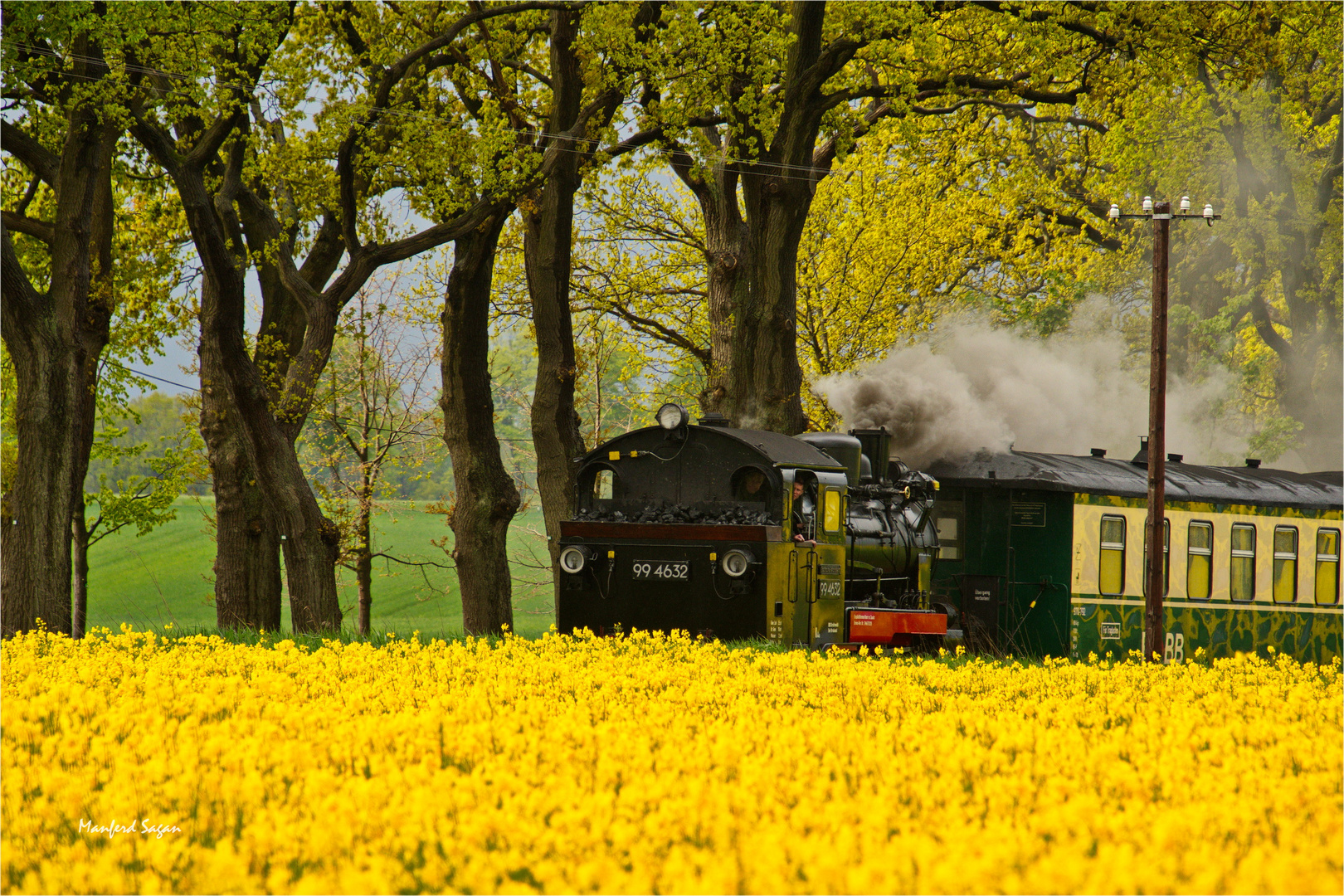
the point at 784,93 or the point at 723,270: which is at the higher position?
the point at 784,93

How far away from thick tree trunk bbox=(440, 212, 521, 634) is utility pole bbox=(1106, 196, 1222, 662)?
9671mm

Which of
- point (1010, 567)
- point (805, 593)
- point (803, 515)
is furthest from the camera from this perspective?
point (1010, 567)

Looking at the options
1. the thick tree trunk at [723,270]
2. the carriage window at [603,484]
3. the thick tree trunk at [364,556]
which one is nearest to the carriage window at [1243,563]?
the thick tree trunk at [723,270]

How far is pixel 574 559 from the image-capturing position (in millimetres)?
13531

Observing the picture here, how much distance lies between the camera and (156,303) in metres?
25.7

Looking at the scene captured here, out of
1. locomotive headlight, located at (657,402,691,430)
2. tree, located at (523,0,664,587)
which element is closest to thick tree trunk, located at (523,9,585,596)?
tree, located at (523,0,664,587)

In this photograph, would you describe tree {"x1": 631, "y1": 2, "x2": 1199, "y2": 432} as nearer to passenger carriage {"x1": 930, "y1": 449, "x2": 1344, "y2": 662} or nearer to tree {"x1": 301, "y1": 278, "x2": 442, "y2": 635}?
passenger carriage {"x1": 930, "y1": 449, "x2": 1344, "y2": 662}

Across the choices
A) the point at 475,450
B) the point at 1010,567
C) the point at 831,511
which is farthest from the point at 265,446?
the point at 1010,567

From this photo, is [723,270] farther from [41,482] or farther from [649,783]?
[649,783]

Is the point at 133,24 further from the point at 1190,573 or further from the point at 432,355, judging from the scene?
the point at 432,355

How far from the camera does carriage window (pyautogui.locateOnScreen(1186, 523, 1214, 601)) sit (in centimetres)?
1848

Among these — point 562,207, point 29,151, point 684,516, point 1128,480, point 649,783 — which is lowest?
point 649,783

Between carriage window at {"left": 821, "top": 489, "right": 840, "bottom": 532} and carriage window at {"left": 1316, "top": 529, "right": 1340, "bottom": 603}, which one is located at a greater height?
carriage window at {"left": 821, "top": 489, "right": 840, "bottom": 532}

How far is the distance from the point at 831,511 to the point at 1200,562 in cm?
815
